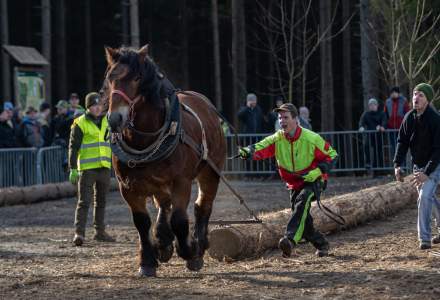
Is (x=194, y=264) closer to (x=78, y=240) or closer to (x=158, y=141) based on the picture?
(x=158, y=141)

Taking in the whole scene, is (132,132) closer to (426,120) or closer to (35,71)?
(426,120)

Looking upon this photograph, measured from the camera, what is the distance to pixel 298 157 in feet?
33.7

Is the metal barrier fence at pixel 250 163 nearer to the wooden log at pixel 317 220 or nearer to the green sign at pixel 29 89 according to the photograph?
the green sign at pixel 29 89

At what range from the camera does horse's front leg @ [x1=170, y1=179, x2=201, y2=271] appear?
9359 millimetres

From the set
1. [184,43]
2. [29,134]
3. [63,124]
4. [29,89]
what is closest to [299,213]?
[63,124]

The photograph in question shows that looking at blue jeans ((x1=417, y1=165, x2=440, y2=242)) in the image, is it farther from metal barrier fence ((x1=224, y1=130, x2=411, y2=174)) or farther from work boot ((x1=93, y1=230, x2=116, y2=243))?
metal barrier fence ((x1=224, y1=130, x2=411, y2=174))

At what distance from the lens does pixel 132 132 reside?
30.1 ft

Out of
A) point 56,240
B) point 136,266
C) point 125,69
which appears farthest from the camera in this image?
point 56,240

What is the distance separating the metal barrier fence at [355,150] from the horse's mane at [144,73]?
43.6 ft

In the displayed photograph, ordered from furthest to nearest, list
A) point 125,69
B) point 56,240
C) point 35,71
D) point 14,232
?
point 35,71, point 14,232, point 56,240, point 125,69

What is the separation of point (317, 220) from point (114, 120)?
15.3ft

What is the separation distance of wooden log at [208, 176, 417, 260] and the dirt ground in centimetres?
15

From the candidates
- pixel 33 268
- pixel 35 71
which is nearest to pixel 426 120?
pixel 33 268

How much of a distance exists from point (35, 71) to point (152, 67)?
17.1 metres
